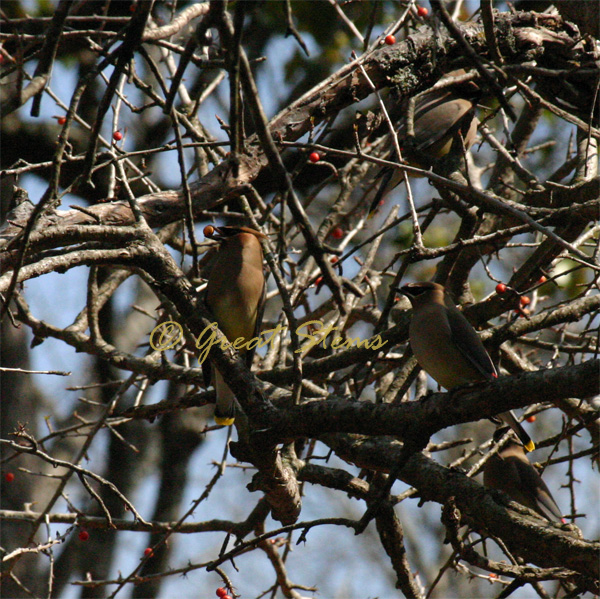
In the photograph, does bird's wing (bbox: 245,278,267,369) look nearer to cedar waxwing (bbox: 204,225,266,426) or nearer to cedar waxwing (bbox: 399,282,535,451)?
cedar waxwing (bbox: 204,225,266,426)

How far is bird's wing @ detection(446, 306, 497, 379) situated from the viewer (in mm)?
3725

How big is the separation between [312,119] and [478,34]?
4.18 ft

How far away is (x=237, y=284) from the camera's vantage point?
4.54 m

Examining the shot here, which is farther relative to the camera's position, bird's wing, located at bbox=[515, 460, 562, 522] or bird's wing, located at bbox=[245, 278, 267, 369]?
bird's wing, located at bbox=[515, 460, 562, 522]

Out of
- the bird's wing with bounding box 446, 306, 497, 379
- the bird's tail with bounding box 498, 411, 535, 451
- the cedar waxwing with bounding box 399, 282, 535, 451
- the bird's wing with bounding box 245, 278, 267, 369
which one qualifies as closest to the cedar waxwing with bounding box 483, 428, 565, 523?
the bird's tail with bounding box 498, 411, 535, 451

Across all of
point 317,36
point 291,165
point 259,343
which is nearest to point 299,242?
point 291,165

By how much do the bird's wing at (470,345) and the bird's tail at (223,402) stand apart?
120 cm

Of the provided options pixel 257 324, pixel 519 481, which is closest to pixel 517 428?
pixel 257 324

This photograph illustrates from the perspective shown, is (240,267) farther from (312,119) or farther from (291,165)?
(291,165)

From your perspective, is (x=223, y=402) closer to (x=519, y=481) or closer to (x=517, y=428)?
(x=517, y=428)

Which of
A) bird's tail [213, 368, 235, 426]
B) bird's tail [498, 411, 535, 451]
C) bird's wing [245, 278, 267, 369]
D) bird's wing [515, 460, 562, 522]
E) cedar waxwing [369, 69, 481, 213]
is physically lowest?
bird's tail [498, 411, 535, 451]

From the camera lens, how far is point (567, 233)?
4012 millimetres

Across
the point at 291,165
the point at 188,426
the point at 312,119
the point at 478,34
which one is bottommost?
the point at 312,119

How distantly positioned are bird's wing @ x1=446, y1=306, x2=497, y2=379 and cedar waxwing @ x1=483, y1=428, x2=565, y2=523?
174 cm
